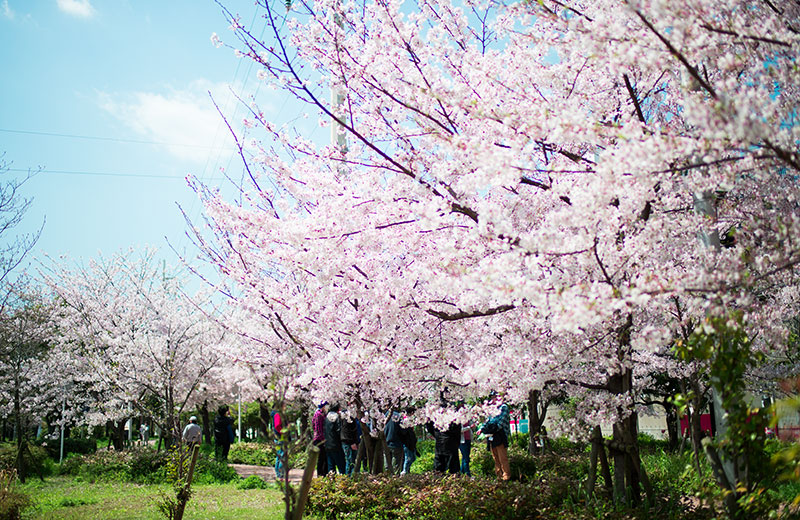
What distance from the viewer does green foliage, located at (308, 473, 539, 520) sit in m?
5.89

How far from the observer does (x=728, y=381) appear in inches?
125

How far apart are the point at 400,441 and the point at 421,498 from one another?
4273 mm

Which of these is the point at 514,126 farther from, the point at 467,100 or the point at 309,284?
the point at 309,284

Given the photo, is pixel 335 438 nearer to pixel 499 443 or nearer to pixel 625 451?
pixel 499 443

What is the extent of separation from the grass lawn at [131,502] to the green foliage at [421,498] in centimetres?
86

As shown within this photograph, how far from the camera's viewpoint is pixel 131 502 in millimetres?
10109

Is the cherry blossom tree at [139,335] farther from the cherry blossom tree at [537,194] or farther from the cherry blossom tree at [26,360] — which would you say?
the cherry blossom tree at [537,194]

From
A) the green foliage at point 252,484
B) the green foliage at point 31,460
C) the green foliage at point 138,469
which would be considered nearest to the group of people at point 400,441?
the green foliage at point 252,484

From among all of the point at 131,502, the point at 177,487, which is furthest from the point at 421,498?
the point at 131,502

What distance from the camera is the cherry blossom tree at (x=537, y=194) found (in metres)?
3.04

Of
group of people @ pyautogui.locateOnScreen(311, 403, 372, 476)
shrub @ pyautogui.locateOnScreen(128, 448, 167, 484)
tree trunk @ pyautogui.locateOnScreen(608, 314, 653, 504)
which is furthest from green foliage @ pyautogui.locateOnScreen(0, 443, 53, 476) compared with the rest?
tree trunk @ pyautogui.locateOnScreen(608, 314, 653, 504)

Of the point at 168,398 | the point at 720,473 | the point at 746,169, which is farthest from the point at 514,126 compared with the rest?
the point at 168,398

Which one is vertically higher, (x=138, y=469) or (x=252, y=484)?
(x=138, y=469)

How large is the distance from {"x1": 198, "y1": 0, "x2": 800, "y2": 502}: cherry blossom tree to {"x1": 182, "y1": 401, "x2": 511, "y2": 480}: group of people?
7.32ft
